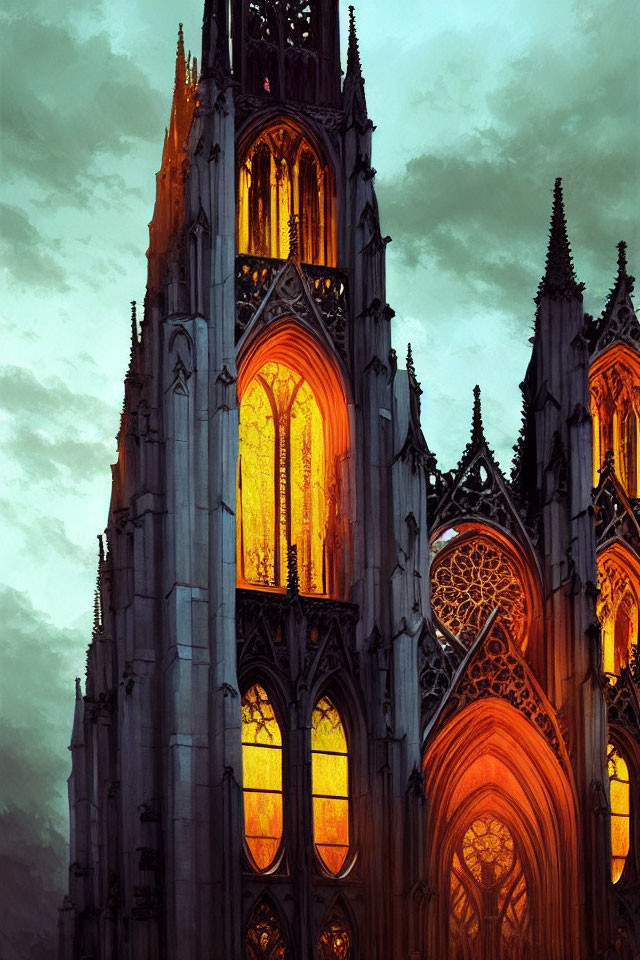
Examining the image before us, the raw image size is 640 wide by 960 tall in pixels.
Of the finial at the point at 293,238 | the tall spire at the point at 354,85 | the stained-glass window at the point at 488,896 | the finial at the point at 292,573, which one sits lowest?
the stained-glass window at the point at 488,896

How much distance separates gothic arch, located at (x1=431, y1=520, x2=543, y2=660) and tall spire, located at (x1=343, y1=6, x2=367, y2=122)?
750 centimetres

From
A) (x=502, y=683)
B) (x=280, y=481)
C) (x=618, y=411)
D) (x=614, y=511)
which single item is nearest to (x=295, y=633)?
(x=280, y=481)

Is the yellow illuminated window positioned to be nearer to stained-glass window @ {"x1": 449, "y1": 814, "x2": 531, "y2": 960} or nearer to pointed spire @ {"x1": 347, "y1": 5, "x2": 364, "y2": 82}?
stained-glass window @ {"x1": 449, "y1": 814, "x2": 531, "y2": 960}

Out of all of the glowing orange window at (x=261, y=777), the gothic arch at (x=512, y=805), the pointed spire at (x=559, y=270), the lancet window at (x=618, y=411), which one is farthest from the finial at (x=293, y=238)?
the gothic arch at (x=512, y=805)

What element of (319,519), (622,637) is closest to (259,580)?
(319,519)

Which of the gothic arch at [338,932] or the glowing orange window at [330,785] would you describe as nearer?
the gothic arch at [338,932]

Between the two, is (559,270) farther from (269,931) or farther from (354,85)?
(269,931)

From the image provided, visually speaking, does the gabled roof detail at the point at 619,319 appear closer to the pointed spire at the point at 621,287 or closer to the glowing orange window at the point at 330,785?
the pointed spire at the point at 621,287

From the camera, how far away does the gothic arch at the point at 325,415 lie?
141 feet

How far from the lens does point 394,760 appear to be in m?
41.5

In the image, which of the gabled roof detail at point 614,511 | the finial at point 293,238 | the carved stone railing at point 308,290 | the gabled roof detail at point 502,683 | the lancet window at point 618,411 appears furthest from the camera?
the lancet window at point 618,411

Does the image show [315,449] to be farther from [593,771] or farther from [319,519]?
[593,771]

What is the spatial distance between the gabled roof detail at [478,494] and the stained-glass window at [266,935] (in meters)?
7.68

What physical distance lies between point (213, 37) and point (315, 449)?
7381mm
